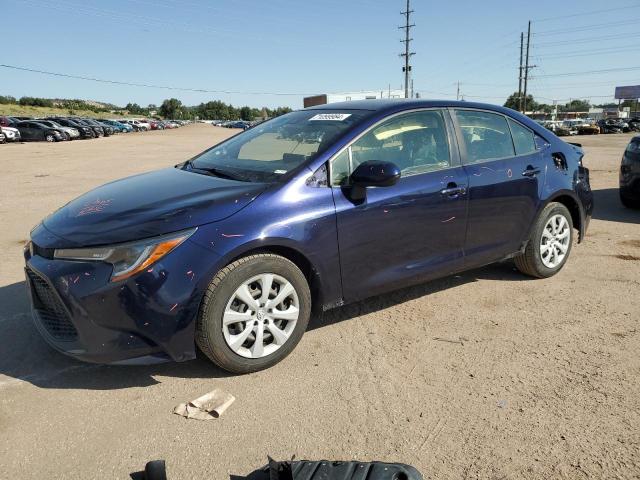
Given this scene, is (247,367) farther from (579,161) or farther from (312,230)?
(579,161)

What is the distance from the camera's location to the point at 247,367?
319 cm

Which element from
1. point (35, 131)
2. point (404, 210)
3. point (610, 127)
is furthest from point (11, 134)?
point (610, 127)

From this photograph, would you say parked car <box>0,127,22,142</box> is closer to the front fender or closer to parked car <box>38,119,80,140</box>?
parked car <box>38,119,80,140</box>

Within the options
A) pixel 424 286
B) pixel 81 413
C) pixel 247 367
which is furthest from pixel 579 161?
pixel 81 413

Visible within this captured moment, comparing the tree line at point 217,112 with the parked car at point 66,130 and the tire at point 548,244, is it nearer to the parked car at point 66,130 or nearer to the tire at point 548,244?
the parked car at point 66,130

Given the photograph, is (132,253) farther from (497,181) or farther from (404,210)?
(497,181)

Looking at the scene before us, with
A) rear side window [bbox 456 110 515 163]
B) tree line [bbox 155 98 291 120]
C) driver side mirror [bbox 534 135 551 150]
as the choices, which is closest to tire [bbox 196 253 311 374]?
rear side window [bbox 456 110 515 163]

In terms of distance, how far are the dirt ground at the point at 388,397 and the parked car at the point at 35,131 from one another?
35.3m

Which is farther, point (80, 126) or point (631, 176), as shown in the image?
point (80, 126)

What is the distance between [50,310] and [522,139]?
13.1ft

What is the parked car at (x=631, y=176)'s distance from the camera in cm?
778

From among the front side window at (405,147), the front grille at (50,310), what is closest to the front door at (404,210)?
the front side window at (405,147)

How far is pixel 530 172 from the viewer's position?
15.0ft

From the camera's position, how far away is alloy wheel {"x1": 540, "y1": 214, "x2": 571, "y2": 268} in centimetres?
482
